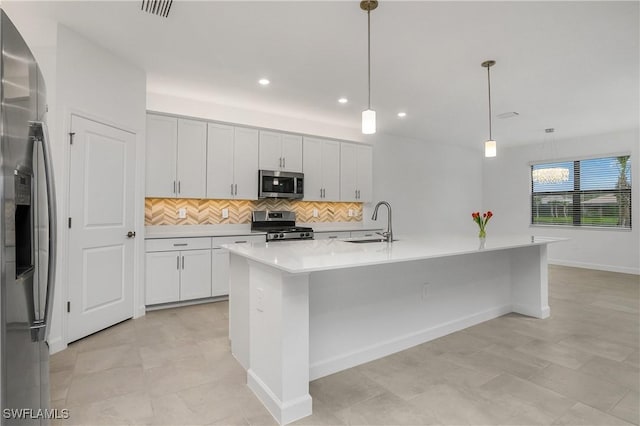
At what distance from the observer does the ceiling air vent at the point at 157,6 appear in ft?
8.27

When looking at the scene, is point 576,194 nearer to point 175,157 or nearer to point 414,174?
point 414,174

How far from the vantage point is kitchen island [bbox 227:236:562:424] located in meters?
1.89

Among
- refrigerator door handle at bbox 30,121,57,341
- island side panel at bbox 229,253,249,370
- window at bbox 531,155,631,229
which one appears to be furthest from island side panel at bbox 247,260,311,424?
window at bbox 531,155,631,229

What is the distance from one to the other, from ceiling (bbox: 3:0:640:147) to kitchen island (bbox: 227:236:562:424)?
182 cm

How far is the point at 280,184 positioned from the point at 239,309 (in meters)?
2.68

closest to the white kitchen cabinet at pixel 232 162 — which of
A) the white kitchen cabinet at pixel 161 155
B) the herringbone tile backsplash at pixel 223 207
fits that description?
the herringbone tile backsplash at pixel 223 207

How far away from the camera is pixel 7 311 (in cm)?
104

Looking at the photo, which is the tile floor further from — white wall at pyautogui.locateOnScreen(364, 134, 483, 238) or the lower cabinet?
white wall at pyautogui.locateOnScreen(364, 134, 483, 238)

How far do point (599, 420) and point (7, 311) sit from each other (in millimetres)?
2761

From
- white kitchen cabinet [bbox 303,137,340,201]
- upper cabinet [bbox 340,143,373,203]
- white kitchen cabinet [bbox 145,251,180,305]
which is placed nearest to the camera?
white kitchen cabinet [bbox 145,251,180,305]

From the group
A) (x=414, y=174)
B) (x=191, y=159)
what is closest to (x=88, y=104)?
(x=191, y=159)

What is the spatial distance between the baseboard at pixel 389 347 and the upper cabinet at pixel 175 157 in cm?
289

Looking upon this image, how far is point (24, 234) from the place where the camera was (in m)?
1.22

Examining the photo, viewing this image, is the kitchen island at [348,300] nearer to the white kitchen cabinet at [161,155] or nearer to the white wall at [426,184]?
the white kitchen cabinet at [161,155]
